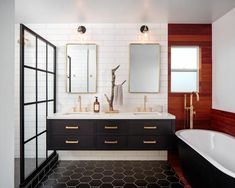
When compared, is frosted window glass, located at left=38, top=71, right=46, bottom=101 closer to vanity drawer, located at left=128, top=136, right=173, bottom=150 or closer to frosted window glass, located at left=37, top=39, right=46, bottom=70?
frosted window glass, located at left=37, top=39, right=46, bottom=70

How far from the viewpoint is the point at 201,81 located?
3232 mm

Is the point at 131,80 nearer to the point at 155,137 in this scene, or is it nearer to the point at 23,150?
the point at 155,137

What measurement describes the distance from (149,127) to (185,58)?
1.56 meters

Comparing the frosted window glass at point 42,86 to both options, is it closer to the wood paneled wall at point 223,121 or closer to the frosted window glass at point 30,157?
the frosted window glass at point 30,157

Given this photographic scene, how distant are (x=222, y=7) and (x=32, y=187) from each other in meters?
3.54

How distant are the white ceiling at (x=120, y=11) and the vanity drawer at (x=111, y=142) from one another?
1868 millimetres

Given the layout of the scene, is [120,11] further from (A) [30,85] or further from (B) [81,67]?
(A) [30,85]

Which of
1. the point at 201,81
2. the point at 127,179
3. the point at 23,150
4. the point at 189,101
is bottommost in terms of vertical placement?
the point at 127,179

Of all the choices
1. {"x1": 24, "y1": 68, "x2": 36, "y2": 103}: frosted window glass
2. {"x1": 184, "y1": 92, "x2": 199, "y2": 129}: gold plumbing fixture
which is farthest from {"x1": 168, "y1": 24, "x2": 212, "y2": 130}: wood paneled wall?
{"x1": 24, "y1": 68, "x2": 36, "y2": 103}: frosted window glass

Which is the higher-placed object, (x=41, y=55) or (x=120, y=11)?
(x=120, y=11)

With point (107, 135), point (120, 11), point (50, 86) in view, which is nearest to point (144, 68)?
point (120, 11)

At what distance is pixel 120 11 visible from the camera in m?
2.71

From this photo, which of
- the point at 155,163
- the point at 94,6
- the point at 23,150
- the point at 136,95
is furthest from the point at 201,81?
the point at 23,150

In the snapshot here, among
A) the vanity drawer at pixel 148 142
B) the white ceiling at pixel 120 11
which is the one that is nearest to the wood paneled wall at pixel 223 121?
the vanity drawer at pixel 148 142
